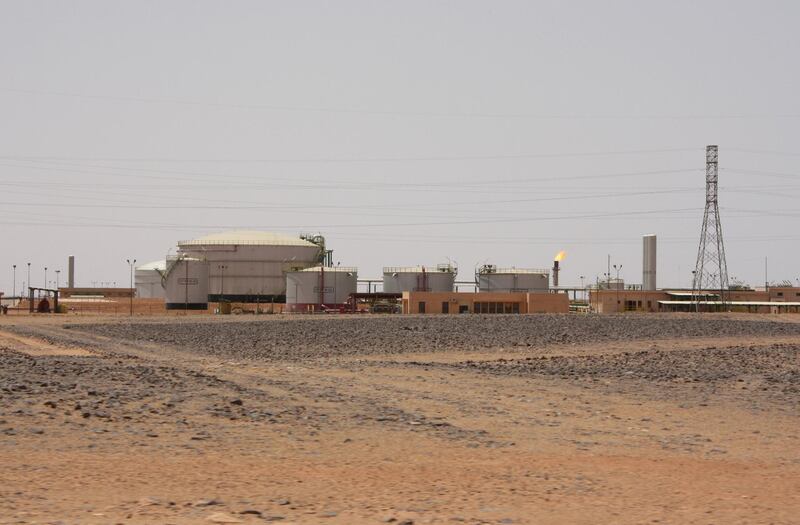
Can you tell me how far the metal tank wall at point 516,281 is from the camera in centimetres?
12069

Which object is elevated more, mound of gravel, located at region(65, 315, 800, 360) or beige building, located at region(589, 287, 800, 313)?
beige building, located at region(589, 287, 800, 313)

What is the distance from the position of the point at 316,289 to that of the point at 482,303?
19.7 metres

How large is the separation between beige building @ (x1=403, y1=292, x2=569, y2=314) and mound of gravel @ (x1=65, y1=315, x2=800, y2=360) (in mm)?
21969

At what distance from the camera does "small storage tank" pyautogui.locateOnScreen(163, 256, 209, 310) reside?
118m

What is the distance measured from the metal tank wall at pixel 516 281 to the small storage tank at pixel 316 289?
65.8ft

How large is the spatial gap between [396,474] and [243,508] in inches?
129

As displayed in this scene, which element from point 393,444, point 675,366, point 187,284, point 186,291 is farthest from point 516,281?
point 393,444

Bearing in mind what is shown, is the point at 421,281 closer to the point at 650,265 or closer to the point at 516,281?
the point at 516,281

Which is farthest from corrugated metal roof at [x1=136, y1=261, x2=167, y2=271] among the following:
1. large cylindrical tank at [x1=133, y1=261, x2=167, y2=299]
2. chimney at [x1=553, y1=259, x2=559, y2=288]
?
chimney at [x1=553, y1=259, x2=559, y2=288]

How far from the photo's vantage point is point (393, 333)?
209 feet

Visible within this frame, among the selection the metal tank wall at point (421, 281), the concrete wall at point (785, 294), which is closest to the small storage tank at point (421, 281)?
the metal tank wall at point (421, 281)

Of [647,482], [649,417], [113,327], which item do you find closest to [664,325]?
[113,327]

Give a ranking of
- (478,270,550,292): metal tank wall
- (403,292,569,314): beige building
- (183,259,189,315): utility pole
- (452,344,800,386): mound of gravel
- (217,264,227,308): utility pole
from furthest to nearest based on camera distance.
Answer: (478,270,550,292): metal tank wall
(217,264,227,308): utility pole
(183,259,189,315): utility pole
(403,292,569,314): beige building
(452,344,800,386): mound of gravel

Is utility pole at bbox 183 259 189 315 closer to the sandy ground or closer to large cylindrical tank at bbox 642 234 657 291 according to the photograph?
large cylindrical tank at bbox 642 234 657 291
